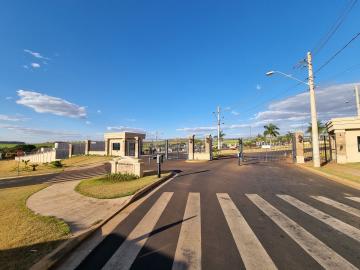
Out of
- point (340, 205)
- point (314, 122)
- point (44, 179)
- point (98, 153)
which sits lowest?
point (44, 179)

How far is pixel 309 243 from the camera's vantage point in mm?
4871

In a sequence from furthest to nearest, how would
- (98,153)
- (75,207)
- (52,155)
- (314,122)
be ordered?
(52,155) → (98,153) → (314,122) → (75,207)

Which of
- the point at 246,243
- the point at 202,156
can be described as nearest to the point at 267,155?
the point at 202,156

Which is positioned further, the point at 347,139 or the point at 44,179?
the point at 347,139

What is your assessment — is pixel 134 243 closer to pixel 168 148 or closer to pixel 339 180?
pixel 339 180

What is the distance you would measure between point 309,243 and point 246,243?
1347mm

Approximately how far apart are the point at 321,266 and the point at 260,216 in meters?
2.79

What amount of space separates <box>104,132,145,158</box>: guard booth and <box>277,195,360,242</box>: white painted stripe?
1231 inches

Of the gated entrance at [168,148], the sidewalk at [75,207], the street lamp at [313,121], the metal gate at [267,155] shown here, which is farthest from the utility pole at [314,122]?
the sidewalk at [75,207]

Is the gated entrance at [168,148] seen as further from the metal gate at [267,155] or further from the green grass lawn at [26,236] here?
the green grass lawn at [26,236]

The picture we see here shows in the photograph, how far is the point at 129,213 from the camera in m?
7.26

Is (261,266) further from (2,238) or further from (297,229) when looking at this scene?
(2,238)

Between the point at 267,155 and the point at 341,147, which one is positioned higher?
the point at 341,147

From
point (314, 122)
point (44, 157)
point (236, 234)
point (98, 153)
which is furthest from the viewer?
point (44, 157)
